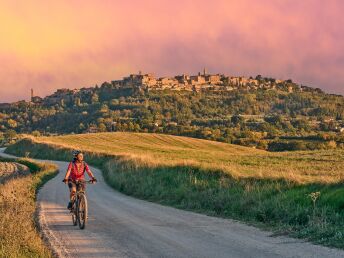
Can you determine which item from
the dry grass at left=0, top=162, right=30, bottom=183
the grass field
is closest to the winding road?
the grass field

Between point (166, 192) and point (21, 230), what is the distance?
1092cm

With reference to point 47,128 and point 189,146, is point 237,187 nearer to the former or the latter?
point 189,146

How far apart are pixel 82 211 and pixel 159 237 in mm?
3049

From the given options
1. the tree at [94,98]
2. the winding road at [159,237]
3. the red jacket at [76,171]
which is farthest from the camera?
the tree at [94,98]

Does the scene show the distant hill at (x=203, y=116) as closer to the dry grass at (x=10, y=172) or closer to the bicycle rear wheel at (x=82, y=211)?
the dry grass at (x=10, y=172)

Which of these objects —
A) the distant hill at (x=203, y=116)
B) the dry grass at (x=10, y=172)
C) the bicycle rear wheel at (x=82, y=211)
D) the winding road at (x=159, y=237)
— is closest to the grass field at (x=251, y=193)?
the winding road at (x=159, y=237)

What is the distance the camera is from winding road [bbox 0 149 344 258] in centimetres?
1145

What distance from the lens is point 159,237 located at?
13.5 m

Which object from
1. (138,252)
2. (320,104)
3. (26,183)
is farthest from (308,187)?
(320,104)

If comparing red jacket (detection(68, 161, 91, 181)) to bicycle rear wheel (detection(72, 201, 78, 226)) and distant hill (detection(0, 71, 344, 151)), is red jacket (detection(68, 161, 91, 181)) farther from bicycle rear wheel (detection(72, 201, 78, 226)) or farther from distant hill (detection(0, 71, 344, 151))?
distant hill (detection(0, 71, 344, 151))

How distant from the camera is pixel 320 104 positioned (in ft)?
556

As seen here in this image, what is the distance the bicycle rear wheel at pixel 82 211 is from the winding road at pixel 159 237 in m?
0.23

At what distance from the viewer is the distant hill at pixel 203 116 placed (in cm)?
9938

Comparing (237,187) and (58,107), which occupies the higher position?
(58,107)
